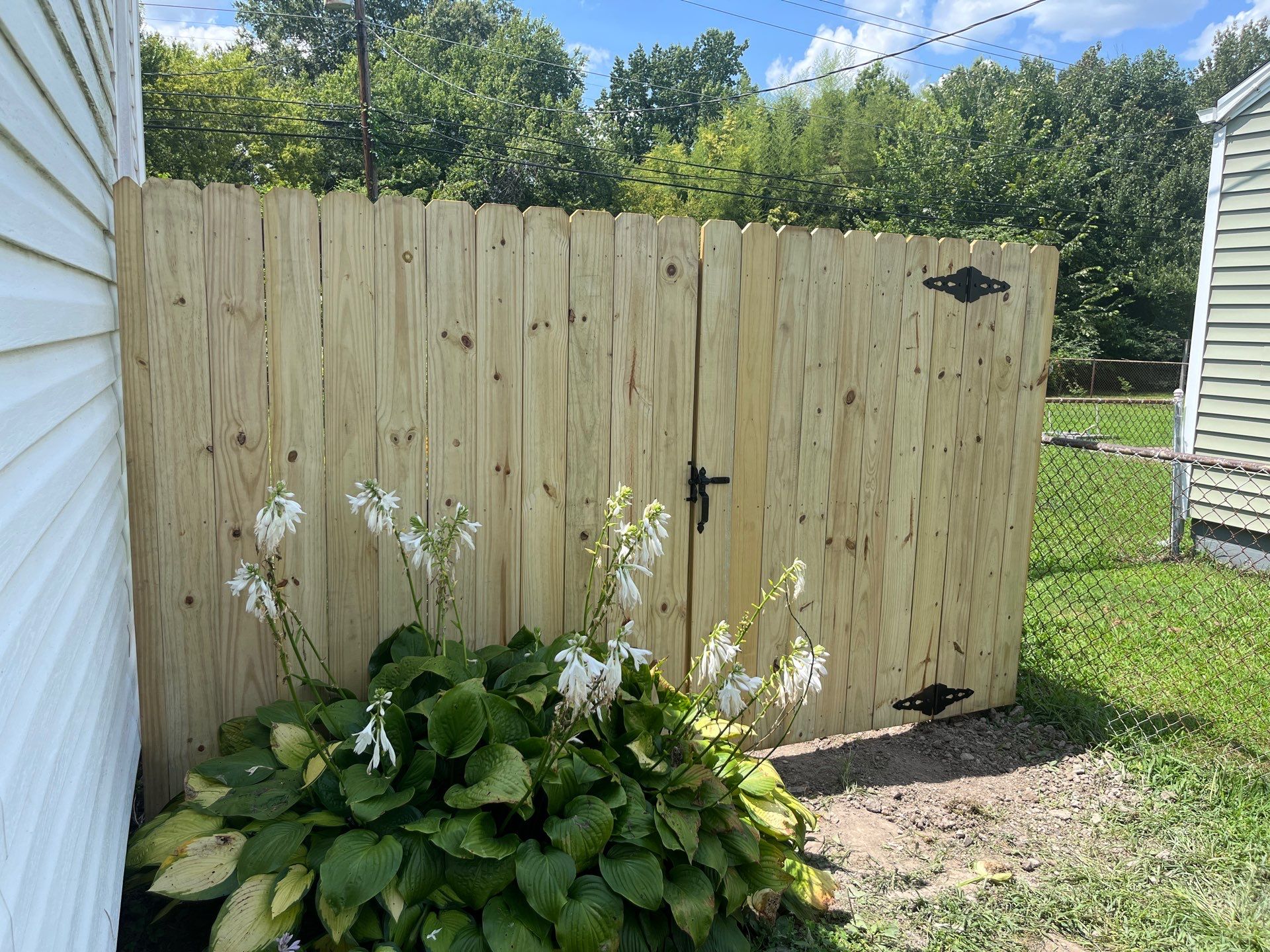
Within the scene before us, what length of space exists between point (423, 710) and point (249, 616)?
669 millimetres

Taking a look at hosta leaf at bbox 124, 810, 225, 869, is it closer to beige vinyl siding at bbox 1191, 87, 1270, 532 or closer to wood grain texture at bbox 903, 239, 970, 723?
wood grain texture at bbox 903, 239, 970, 723

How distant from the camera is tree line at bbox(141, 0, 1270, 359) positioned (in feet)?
89.5

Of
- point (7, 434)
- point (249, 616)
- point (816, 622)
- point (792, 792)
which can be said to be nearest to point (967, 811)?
point (792, 792)

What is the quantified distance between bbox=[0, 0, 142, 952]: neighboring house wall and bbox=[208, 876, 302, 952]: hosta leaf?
201 millimetres

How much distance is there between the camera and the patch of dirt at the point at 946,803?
2.56 m

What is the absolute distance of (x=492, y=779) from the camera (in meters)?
1.92

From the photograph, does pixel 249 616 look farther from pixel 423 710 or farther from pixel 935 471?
pixel 935 471

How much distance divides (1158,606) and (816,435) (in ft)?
10.3

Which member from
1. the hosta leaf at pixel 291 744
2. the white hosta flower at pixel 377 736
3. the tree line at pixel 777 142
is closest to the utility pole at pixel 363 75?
the tree line at pixel 777 142

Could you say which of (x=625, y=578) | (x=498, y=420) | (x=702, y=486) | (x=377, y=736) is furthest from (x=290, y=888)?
(x=702, y=486)

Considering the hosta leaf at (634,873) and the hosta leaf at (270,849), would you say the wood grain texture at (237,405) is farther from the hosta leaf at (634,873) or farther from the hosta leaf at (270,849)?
the hosta leaf at (634,873)

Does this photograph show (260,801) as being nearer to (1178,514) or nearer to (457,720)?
(457,720)

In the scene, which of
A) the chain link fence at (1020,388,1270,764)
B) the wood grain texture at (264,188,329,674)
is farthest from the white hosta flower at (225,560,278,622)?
the chain link fence at (1020,388,1270,764)

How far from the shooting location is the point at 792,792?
9.81 feet
